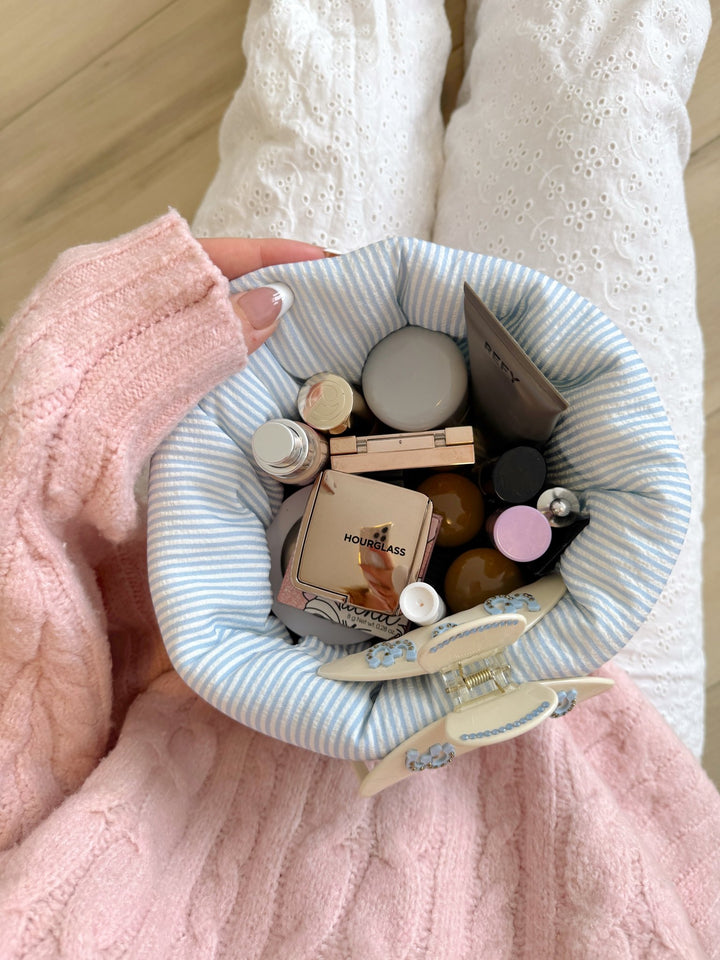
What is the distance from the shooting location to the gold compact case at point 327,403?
403 millimetres

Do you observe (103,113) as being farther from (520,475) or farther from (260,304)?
(520,475)

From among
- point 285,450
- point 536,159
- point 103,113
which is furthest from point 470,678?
point 103,113

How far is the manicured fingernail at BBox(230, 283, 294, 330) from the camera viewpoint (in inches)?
14.9

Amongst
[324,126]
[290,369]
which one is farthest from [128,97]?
[290,369]

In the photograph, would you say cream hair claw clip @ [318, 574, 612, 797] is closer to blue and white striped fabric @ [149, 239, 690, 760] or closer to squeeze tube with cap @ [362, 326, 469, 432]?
blue and white striped fabric @ [149, 239, 690, 760]

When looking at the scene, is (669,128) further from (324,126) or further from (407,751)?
(407,751)

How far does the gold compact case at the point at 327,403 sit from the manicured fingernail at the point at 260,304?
0.05 m

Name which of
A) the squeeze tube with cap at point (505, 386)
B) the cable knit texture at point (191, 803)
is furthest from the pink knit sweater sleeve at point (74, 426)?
the squeeze tube with cap at point (505, 386)

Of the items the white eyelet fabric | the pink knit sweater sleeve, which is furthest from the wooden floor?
the pink knit sweater sleeve

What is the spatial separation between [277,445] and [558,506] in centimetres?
16

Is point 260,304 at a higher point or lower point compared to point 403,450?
higher

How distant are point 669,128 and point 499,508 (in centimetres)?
35

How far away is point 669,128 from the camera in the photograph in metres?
0.53

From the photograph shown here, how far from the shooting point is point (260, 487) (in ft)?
1.37
